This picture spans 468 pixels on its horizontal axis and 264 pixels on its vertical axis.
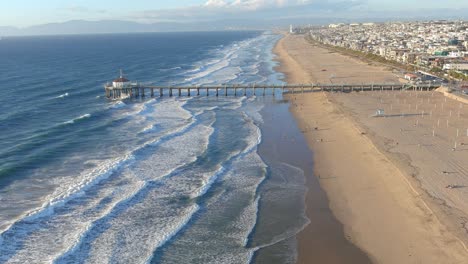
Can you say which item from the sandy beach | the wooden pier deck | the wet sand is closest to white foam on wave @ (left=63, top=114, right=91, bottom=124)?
the wooden pier deck

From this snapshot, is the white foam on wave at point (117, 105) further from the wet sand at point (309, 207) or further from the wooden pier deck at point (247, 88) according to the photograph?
the wet sand at point (309, 207)

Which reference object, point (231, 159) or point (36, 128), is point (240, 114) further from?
point (36, 128)

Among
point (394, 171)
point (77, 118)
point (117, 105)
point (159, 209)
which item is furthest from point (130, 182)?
point (117, 105)

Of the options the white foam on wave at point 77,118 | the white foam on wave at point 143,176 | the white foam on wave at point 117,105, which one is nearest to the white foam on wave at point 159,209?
the white foam on wave at point 143,176

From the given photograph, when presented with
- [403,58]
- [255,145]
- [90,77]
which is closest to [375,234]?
[255,145]

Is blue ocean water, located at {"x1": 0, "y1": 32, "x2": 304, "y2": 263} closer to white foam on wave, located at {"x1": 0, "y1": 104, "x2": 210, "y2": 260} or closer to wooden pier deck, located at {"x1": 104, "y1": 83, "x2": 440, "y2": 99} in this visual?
white foam on wave, located at {"x1": 0, "y1": 104, "x2": 210, "y2": 260}

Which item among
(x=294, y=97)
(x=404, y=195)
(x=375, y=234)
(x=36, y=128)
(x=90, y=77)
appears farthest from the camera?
(x=90, y=77)
